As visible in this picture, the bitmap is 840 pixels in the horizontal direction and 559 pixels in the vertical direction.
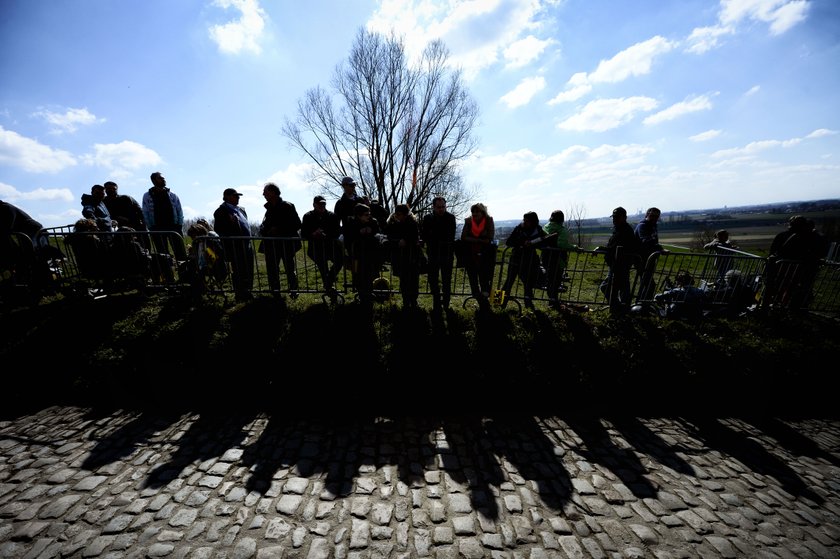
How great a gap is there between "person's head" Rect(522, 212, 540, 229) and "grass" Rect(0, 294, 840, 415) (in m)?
1.87

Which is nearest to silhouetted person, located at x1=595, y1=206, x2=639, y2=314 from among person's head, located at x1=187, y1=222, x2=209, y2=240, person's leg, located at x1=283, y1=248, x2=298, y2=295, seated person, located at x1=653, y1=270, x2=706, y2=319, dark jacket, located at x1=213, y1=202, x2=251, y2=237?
seated person, located at x1=653, y1=270, x2=706, y2=319

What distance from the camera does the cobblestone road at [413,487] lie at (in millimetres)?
2504

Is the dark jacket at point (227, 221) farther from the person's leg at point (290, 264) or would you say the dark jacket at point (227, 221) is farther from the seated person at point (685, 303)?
the seated person at point (685, 303)

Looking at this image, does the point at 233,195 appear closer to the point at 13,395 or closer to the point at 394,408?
the point at 13,395

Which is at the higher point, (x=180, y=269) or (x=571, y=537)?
(x=180, y=269)

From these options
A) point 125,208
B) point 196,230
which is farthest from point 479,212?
point 125,208

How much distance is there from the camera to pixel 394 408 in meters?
4.25

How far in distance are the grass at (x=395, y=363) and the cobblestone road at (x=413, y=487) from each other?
312mm

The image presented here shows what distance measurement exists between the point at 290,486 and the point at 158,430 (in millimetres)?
1945

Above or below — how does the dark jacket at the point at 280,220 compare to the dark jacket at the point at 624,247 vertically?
above

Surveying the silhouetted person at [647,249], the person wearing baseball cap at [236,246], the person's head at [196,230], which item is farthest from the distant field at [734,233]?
the person's head at [196,230]

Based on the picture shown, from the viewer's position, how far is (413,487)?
303 centimetres

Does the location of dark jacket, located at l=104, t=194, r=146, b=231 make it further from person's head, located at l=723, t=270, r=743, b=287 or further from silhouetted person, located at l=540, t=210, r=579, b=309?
person's head, located at l=723, t=270, r=743, b=287

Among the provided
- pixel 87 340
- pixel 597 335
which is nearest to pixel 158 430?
pixel 87 340
